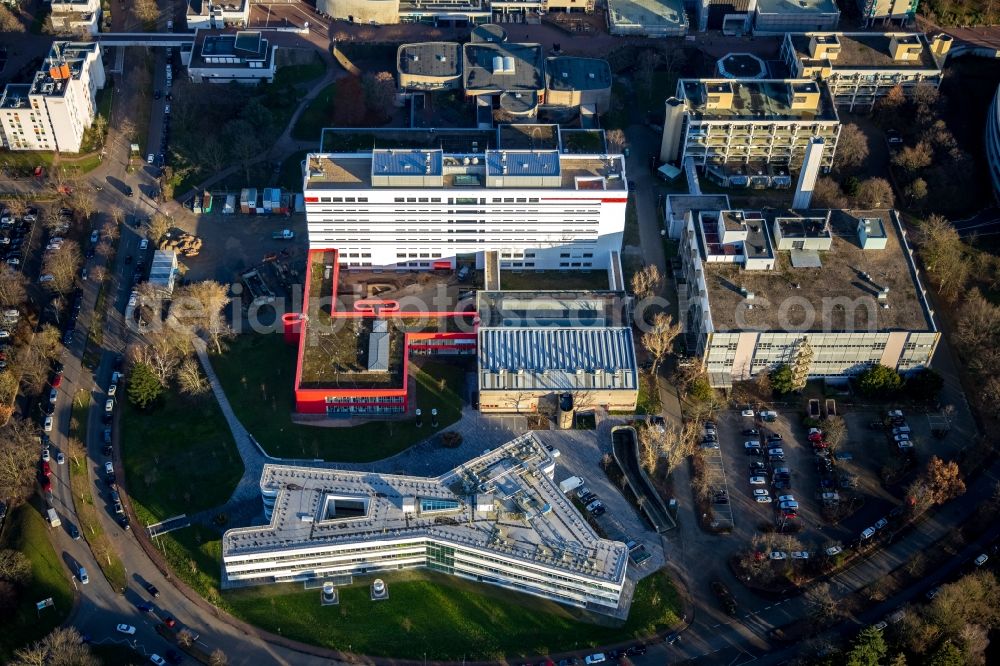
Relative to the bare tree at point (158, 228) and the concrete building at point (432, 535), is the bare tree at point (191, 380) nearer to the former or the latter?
the concrete building at point (432, 535)

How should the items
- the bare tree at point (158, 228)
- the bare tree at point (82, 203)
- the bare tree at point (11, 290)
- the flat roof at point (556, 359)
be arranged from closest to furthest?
the flat roof at point (556, 359)
the bare tree at point (11, 290)
the bare tree at point (158, 228)
the bare tree at point (82, 203)

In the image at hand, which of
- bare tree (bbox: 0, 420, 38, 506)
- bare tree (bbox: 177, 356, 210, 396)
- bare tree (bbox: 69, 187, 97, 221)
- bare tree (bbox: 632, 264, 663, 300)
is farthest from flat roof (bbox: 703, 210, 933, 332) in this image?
bare tree (bbox: 69, 187, 97, 221)

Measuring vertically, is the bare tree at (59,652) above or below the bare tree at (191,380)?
below

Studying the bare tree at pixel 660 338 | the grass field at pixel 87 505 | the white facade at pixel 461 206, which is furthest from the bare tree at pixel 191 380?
the bare tree at pixel 660 338

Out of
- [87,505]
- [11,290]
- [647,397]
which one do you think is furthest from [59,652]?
[647,397]

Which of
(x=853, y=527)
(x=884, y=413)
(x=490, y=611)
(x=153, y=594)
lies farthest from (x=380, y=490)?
(x=884, y=413)

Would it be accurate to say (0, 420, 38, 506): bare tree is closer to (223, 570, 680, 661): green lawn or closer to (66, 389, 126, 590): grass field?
(66, 389, 126, 590): grass field
